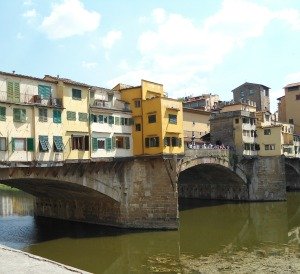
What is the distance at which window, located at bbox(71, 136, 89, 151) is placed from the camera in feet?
106

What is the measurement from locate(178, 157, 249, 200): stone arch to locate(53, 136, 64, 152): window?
23603 mm

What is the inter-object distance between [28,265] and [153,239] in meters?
17.9

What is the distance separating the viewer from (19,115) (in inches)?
1120

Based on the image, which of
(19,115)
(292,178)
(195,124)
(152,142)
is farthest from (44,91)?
(292,178)

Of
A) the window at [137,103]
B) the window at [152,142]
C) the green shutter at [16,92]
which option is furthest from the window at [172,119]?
the green shutter at [16,92]

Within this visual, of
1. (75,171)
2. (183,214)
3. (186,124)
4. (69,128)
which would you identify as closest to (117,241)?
(75,171)

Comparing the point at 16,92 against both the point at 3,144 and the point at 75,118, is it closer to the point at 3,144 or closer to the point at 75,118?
the point at 3,144

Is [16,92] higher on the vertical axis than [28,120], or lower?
higher

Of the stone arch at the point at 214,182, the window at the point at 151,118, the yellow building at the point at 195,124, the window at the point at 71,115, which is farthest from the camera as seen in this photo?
the yellow building at the point at 195,124

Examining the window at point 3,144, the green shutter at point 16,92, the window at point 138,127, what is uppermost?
the green shutter at point 16,92

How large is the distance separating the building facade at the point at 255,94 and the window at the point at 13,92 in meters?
61.5

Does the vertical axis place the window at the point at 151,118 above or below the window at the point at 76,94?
below

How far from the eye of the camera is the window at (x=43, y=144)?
96.9 ft

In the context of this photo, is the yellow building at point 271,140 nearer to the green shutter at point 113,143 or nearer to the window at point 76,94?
the green shutter at point 113,143
